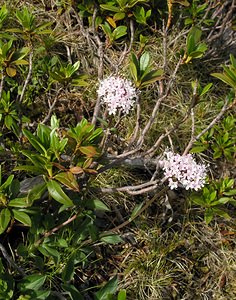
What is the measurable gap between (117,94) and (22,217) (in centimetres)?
62

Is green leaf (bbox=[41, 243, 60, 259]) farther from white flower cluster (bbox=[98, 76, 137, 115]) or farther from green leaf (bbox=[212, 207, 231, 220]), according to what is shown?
green leaf (bbox=[212, 207, 231, 220])

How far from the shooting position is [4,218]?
1.82 metres

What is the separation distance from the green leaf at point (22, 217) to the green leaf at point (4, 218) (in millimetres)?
27

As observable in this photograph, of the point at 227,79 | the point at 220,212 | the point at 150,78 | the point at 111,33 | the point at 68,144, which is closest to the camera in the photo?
the point at 68,144

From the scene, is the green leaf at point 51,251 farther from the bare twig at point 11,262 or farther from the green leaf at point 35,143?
the green leaf at point 35,143

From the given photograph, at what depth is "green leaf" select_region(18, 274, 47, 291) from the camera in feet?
6.31

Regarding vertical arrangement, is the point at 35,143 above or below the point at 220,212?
above

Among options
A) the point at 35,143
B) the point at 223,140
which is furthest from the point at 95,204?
the point at 223,140

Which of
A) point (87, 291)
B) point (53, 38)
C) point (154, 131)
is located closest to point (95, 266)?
point (87, 291)

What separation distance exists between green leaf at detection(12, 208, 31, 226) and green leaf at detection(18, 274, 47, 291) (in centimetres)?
26

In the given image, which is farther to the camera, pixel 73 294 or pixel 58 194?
pixel 73 294

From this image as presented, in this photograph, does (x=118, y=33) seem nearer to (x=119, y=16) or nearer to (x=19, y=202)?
(x=119, y=16)

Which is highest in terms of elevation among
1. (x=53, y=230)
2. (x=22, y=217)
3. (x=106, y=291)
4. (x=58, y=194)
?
(x=58, y=194)

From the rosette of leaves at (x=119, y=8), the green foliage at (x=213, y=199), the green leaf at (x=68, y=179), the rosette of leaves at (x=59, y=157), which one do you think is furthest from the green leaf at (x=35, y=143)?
the rosette of leaves at (x=119, y=8)
